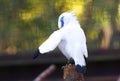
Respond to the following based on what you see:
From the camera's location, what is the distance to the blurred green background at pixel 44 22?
312cm

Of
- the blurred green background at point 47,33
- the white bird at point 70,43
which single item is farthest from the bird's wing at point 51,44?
the blurred green background at point 47,33

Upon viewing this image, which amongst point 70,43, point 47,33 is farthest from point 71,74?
point 47,33

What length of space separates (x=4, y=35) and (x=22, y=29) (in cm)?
15

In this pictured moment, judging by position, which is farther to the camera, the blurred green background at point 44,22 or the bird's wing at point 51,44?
the blurred green background at point 44,22

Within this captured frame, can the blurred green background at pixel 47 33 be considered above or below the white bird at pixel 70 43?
below

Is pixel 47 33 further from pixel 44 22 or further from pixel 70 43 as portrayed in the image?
pixel 70 43

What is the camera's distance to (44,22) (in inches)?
123

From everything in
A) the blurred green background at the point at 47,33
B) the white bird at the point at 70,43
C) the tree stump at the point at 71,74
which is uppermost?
the white bird at the point at 70,43

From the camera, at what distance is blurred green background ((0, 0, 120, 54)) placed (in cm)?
312

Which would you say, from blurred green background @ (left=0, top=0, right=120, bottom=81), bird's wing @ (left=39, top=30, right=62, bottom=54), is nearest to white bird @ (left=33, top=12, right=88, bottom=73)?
bird's wing @ (left=39, top=30, right=62, bottom=54)

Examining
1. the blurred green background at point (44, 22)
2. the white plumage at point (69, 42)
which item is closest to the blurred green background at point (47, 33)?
the blurred green background at point (44, 22)

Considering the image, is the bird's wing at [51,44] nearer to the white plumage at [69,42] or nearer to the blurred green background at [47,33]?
the white plumage at [69,42]

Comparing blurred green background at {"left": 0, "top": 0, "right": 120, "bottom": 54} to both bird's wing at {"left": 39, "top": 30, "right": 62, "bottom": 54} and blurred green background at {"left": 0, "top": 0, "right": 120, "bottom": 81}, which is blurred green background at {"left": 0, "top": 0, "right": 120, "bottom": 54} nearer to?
blurred green background at {"left": 0, "top": 0, "right": 120, "bottom": 81}

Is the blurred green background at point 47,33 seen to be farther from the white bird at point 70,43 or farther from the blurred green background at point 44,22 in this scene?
the white bird at point 70,43
